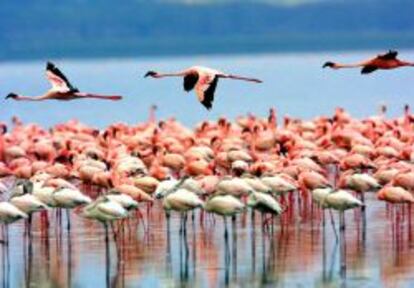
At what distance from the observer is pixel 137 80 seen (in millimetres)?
63906

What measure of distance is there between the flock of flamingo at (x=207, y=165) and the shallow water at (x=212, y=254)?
21 cm

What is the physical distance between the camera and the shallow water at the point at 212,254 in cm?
1273

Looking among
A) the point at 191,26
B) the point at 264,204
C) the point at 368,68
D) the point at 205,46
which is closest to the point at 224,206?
the point at 264,204

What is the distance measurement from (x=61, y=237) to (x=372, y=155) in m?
3.51

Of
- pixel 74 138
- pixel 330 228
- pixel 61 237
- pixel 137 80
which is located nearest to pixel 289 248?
pixel 330 228

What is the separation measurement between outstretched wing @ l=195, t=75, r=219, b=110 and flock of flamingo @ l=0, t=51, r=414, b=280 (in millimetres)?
10

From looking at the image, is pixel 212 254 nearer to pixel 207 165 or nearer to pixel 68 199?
pixel 68 199

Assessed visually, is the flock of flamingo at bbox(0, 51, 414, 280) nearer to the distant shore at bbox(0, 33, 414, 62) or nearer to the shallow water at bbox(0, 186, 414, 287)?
the shallow water at bbox(0, 186, 414, 287)

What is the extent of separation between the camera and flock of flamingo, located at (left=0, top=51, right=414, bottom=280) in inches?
533

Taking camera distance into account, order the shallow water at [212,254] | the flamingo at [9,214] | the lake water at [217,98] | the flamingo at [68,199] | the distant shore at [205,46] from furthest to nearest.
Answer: the distant shore at [205,46], the lake water at [217,98], the flamingo at [68,199], the flamingo at [9,214], the shallow water at [212,254]

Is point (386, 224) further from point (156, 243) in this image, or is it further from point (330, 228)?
point (156, 243)

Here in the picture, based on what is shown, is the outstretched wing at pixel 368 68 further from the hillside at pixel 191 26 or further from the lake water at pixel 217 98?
the hillside at pixel 191 26

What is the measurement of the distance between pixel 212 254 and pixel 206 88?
1.41 meters

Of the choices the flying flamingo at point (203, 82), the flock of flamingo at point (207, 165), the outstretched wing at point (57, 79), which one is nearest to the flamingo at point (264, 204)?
the flock of flamingo at point (207, 165)
